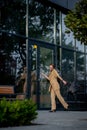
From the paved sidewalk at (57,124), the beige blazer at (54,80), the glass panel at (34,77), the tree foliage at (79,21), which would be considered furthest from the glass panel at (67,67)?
the tree foliage at (79,21)

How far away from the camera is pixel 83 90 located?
2294 cm

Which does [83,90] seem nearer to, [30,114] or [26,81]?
[26,81]

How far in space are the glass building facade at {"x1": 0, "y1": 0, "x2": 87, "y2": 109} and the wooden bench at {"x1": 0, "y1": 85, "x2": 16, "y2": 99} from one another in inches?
8.5

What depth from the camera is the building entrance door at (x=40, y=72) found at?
61.6 feet

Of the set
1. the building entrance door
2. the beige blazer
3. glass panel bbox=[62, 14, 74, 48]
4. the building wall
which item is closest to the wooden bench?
the beige blazer

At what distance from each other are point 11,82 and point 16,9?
296 cm

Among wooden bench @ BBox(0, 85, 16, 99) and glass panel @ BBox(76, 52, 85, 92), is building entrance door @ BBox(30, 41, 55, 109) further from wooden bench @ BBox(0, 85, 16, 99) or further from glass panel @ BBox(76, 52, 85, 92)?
glass panel @ BBox(76, 52, 85, 92)

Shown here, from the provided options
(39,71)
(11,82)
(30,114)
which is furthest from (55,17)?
(30,114)

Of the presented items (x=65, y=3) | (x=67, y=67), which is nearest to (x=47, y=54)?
(x=67, y=67)

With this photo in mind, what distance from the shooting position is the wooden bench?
54.6 ft

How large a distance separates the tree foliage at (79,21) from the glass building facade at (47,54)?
5.16 metres

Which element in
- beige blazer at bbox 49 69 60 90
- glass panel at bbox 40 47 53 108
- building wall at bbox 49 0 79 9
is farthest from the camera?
building wall at bbox 49 0 79 9

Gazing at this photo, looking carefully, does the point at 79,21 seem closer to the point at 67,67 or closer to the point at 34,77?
the point at 34,77

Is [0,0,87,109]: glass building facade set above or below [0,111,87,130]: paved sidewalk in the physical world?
above
